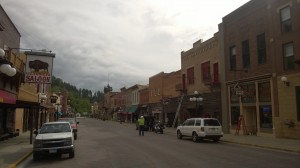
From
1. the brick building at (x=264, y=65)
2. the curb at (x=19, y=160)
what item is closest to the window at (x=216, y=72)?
the brick building at (x=264, y=65)

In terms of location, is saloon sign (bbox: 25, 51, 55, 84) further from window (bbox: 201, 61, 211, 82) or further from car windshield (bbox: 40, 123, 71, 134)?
window (bbox: 201, 61, 211, 82)

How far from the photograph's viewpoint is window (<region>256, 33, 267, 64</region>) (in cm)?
2823

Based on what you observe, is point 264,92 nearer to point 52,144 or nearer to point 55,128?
point 55,128

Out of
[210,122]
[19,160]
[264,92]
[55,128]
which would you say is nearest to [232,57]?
[264,92]

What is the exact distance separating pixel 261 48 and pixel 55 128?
19.1 m

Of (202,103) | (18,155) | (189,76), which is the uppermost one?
(189,76)

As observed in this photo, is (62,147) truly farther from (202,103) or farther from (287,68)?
(202,103)

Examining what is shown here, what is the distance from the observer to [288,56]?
1002 inches

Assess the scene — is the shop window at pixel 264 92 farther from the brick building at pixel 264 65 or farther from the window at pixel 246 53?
the window at pixel 246 53

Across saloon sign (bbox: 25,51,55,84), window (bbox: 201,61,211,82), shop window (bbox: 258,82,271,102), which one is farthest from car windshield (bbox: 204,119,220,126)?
window (bbox: 201,61,211,82)

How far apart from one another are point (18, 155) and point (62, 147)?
3.01 m

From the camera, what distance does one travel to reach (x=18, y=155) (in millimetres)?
16469

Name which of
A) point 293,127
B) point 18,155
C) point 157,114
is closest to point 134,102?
point 157,114

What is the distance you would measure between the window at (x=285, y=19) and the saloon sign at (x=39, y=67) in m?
17.2
